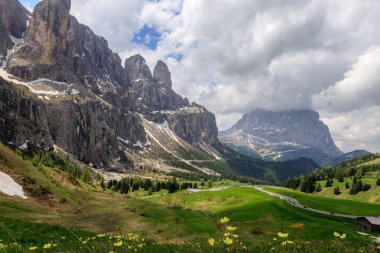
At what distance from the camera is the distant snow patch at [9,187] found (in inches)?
2126

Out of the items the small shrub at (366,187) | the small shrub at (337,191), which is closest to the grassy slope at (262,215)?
the small shrub at (337,191)

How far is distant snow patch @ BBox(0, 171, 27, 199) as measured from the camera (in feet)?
177

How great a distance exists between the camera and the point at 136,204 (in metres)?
76.2

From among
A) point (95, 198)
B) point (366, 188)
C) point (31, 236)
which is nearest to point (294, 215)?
point (95, 198)

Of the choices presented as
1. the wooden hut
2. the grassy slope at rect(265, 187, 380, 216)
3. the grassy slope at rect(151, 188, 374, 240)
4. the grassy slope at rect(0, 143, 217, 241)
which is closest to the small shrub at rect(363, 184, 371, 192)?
the grassy slope at rect(265, 187, 380, 216)

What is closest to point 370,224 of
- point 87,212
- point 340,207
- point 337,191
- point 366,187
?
point 340,207

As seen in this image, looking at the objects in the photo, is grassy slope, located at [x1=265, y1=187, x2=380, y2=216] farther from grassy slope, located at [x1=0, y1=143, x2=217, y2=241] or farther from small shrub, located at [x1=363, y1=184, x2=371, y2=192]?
grassy slope, located at [x1=0, y1=143, x2=217, y2=241]

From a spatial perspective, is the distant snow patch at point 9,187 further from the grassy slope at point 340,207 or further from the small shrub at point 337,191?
the small shrub at point 337,191

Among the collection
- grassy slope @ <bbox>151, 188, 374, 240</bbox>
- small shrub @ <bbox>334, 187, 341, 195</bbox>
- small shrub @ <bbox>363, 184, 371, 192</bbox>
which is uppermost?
small shrub @ <bbox>363, 184, 371, 192</bbox>

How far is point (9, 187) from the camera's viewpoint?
55.6m

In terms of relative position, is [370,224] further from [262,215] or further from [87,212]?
[87,212]

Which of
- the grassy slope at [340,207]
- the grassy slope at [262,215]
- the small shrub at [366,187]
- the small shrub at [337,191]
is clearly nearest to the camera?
the grassy slope at [262,215]

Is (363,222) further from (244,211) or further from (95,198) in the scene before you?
(95,198)

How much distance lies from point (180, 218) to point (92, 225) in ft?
78.9
